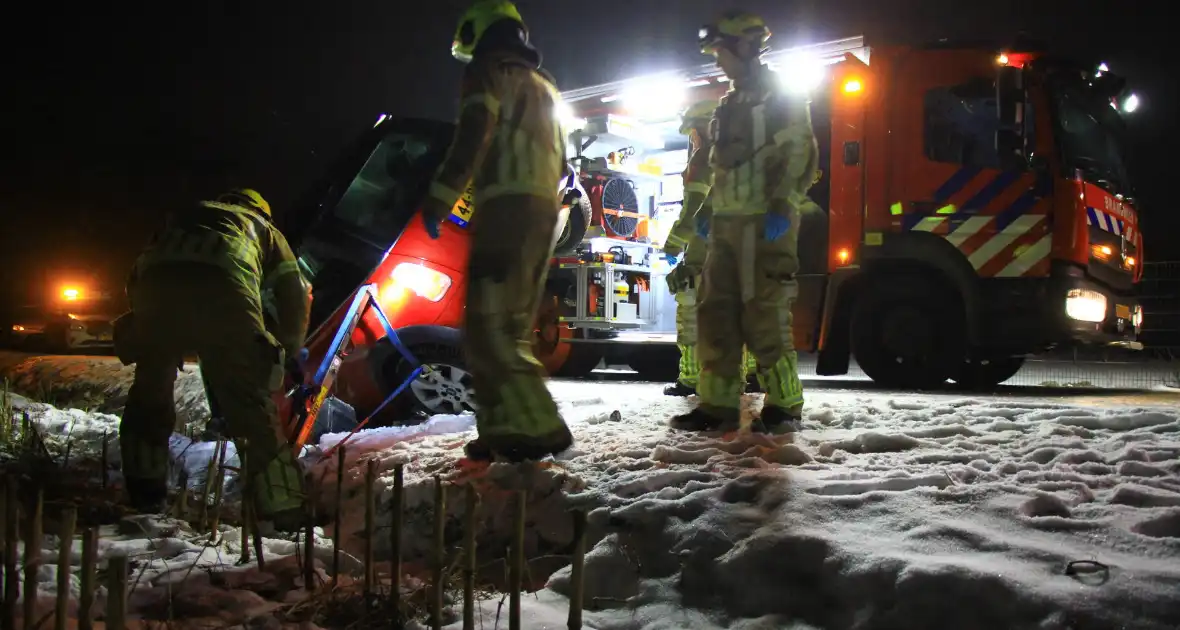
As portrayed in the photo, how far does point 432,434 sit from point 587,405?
4.42 ft

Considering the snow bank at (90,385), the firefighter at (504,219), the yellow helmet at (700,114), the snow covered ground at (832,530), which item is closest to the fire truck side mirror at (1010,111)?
the yellow helmet at (700,114)

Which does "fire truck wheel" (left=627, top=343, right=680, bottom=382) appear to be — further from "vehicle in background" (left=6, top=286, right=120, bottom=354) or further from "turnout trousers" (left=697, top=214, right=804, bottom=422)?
→ "vehicle in background" (left=6, top=286, right=120, bottom=354)

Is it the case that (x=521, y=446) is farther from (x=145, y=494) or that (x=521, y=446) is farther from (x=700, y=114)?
(x=700, y=114)

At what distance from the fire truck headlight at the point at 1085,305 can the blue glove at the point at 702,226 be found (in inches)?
133

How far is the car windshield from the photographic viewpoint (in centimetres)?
647

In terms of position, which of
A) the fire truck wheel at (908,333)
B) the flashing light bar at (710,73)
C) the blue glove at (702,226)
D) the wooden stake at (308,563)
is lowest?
the wooden stake at (308,563)

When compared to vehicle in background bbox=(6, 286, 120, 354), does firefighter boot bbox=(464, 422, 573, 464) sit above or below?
below

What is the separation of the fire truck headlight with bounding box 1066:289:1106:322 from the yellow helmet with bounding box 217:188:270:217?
5.77 metres

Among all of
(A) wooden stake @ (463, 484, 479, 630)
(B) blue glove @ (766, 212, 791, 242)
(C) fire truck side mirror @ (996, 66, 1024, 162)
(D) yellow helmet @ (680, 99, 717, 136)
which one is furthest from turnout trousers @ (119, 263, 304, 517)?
(C) fire truck side mirror @ (996, 66, 1024, 162)

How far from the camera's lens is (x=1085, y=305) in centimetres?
646

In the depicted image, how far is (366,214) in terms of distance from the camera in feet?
18.2

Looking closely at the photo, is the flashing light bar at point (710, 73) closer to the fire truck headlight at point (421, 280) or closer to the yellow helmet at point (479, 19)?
the fire truck headlight at point (421, 280)

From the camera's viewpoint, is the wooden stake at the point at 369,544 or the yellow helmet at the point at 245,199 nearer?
the wooden stake at the point at 369,544

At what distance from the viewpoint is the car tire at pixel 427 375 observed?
507 centimetres
